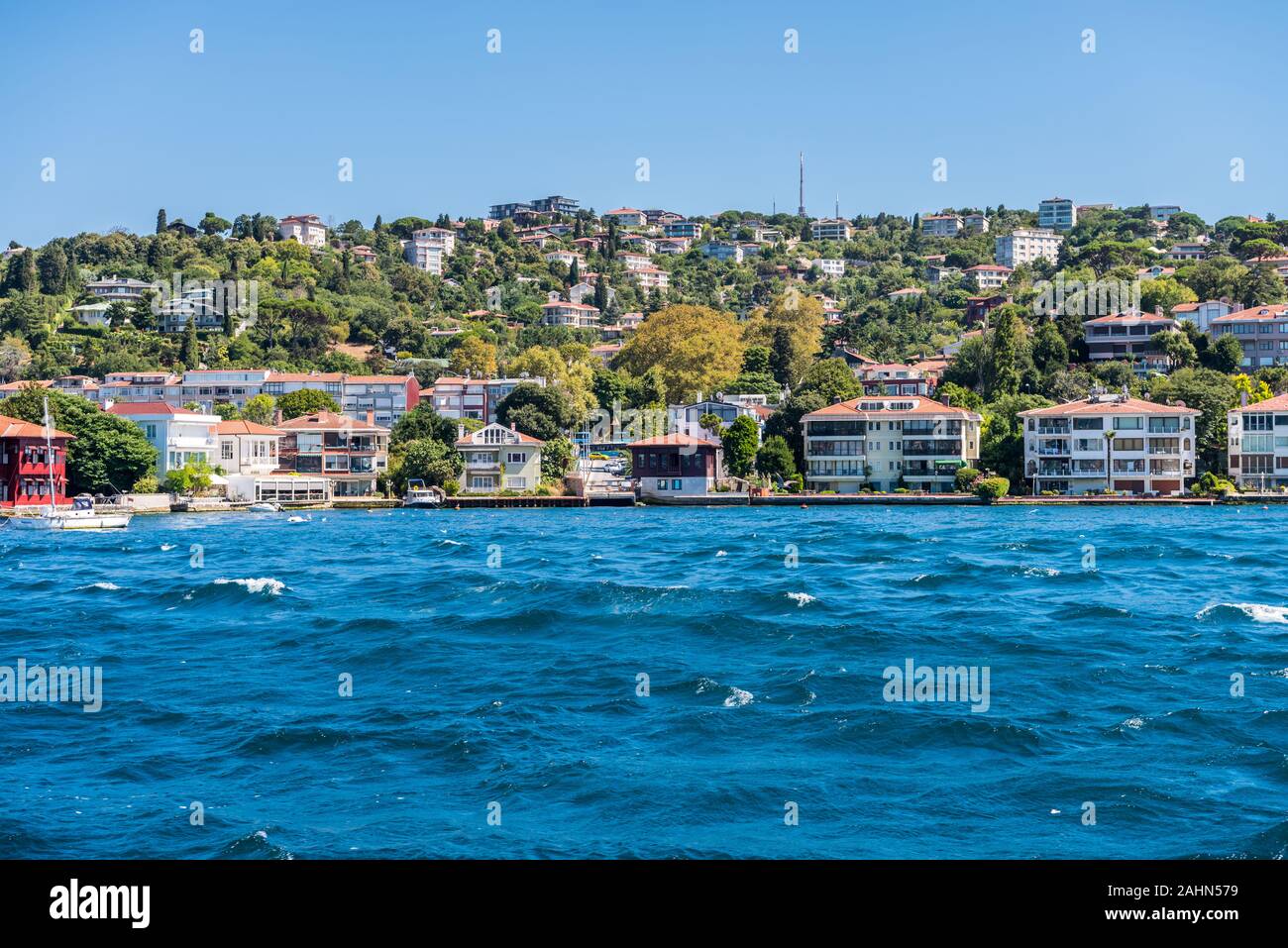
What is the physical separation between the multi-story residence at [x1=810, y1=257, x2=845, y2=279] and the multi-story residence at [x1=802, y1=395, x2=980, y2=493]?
110m

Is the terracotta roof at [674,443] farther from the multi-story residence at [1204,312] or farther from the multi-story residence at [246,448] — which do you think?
the multi-story residence at [1204,312]

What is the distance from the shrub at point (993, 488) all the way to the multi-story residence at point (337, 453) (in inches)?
1448

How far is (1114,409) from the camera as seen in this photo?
70.8 meters

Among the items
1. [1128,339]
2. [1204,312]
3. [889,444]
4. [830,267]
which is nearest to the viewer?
[889,444]

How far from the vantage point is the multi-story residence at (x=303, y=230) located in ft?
606

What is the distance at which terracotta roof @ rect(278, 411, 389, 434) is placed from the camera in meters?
79.8

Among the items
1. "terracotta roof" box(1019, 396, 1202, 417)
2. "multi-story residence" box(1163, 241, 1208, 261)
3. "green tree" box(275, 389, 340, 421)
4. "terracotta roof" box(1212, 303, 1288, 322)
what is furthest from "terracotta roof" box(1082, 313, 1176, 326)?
"multi-story residence" box(1163, 241, 1208, 261)

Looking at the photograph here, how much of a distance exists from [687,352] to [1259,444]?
4461cm

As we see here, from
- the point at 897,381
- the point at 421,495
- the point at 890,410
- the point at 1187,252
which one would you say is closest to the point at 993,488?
the point at 890,410

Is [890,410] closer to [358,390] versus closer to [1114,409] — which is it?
[1114,409]

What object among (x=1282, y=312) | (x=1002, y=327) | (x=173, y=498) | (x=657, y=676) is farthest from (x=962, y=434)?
(x=657, y=676)

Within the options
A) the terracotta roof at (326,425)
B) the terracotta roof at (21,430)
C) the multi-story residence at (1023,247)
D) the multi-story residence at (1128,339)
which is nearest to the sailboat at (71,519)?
the terracotta roof at (21,430)

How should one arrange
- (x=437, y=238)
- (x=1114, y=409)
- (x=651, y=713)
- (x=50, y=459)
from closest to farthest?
(x=651, y=713) → (x=50, y=459) → (x=1114, y=409) → (x=437, y=238)
